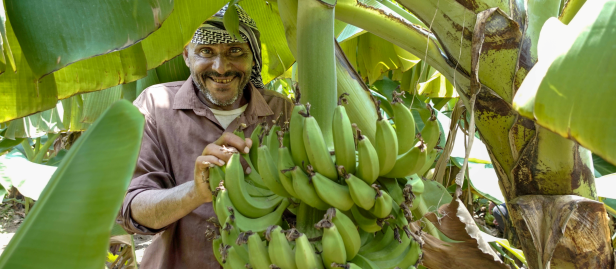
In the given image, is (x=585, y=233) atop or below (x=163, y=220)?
atop

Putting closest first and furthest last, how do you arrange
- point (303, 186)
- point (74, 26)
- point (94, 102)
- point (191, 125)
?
point (74, 26)
point (303, 186)
point (191, 125)
point (94, 102)

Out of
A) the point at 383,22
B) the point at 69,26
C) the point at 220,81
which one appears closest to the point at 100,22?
the point at 69,26

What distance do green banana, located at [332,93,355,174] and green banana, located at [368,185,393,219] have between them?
0.25 feet

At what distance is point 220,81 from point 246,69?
0.10 m

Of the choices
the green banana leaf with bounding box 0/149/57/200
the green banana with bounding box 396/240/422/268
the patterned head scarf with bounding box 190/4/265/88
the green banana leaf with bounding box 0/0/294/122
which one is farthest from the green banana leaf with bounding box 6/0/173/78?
the green banana leaf with bounding box 0/149/57/200

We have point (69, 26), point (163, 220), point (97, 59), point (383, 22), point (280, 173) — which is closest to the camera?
point (69, 26)

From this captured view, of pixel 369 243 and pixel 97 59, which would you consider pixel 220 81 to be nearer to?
pixel 97 59

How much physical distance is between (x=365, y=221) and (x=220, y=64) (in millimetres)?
851

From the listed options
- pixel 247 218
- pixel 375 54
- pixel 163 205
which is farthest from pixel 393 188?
pixel 375 54

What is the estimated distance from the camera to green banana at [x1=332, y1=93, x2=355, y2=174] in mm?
660

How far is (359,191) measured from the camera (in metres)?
0.63

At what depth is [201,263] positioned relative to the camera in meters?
1.22

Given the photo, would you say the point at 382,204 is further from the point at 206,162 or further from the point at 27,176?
the point at 27,176

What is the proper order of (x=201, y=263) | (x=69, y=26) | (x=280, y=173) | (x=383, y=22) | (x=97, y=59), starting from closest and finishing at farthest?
(x=69, y=26), (x=280, y=173), (x=383, y=22), (x=97, y=59), (x=201, y=263)
